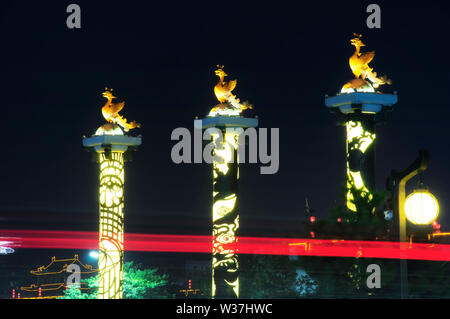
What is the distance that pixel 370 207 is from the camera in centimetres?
1027

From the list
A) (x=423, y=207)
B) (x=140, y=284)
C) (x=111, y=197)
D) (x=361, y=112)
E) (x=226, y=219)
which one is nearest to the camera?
(x=423, y=207)

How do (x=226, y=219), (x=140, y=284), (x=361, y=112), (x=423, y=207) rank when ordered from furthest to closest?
(x=140, y=284) → (x=226, y=219) → (x=361, y=112) → (x=423, y=207)

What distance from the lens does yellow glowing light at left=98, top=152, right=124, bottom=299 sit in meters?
20.8

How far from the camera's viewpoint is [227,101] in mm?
20031

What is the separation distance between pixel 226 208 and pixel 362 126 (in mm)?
4802

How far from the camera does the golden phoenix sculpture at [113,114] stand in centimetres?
2167

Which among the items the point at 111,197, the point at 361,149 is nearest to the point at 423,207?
the point at 361,149

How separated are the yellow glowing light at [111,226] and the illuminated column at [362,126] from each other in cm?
719

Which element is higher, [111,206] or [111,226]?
[111,206]

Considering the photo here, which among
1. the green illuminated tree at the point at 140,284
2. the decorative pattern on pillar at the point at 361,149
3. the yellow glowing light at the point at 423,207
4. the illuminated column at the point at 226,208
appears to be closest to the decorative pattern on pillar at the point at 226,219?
the illuminated column at the point at 226,208

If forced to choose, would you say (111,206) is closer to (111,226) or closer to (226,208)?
(111,226)

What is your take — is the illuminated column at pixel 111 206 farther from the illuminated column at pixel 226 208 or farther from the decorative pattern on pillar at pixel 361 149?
the decorative pattern on pillar at pixel 361 149

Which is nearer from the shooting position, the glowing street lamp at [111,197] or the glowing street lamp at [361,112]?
the glowing street lamp at [361,112]

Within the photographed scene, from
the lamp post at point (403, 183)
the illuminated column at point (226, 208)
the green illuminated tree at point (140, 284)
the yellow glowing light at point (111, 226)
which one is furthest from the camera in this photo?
the green illuminated tree at point (140, 284)
